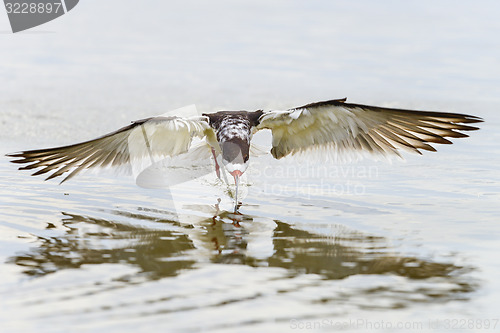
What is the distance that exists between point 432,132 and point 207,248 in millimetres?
2358

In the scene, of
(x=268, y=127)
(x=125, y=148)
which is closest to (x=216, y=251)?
(x=125, y=148)

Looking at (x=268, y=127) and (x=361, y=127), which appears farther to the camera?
(x=268, y=127)

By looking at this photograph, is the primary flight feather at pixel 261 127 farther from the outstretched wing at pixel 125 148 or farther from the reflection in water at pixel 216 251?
the reflection in water at pixel 216 251

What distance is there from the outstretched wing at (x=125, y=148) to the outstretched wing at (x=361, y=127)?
0.75m

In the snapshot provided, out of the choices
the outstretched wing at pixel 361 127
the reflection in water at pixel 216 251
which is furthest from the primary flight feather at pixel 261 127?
the reflection in water at pixel 216 251

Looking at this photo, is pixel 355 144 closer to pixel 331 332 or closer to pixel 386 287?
pixel 386 287

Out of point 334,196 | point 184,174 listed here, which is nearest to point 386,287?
point 334,196

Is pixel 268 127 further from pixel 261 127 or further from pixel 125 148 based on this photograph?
pixel 125 148

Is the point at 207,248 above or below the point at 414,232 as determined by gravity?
above

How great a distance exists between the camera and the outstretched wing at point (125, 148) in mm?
5691

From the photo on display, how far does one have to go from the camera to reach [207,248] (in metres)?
4.38

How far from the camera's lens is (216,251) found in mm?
4312

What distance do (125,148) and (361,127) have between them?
7.21 ft

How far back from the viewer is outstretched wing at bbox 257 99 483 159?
543 centimetres
